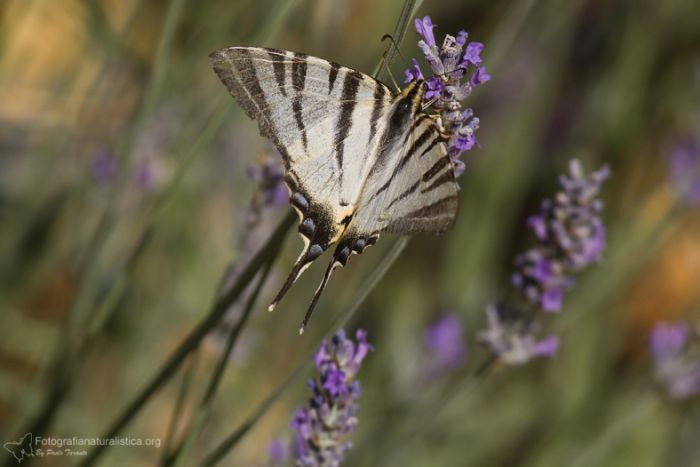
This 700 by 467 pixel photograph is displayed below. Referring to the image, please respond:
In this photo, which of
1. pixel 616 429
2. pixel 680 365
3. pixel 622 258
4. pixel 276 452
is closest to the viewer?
pixel 276 452

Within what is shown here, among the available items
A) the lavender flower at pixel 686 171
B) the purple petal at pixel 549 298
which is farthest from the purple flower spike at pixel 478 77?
the lavender flower at pixel 686 171

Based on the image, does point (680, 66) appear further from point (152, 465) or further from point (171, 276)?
A: point (152, 465)

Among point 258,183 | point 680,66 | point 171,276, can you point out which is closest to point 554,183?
point 680,66

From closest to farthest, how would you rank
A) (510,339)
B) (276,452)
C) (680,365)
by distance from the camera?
(276,452)
(510,339)
(680,365)

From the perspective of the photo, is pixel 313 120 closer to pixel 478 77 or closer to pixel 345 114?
pixel 345 114

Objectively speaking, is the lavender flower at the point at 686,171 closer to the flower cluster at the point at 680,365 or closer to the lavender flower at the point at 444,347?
the flower cluster at the point at 680,365

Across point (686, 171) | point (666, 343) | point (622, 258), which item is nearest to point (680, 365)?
point (666, 343)
